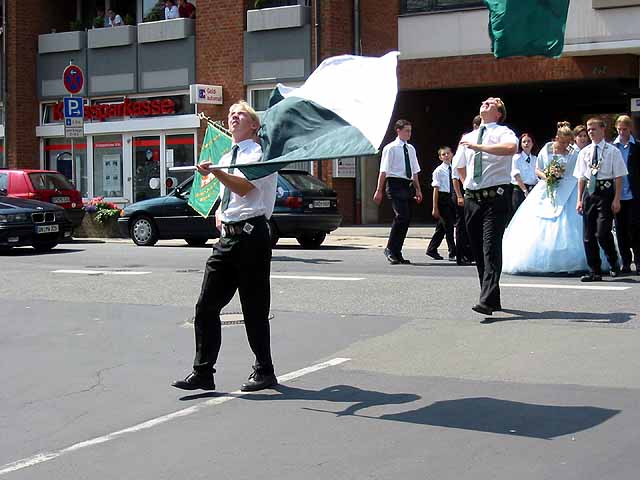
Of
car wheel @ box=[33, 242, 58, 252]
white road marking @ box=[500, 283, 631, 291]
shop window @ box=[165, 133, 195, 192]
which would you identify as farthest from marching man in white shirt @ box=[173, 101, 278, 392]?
shop window @ box=[165, 133, 195, 192]

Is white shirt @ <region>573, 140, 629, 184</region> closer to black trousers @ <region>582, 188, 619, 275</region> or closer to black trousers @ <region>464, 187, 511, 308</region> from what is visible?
black trousers @ <region>582, 188, 619, 275</region>

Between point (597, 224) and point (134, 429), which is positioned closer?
point (134, 429)

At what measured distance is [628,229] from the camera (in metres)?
13.0

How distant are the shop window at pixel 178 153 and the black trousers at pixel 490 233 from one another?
66.8 feet

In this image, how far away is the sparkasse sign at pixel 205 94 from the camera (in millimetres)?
27453

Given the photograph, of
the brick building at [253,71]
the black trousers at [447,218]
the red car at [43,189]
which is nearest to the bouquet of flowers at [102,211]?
the red car at [43,189]

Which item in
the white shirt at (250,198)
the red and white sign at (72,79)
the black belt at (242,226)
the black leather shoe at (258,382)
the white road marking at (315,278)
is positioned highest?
the red and white sign at (72,79)

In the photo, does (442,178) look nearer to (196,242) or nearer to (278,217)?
(278,217)

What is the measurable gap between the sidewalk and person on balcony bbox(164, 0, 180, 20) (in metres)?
7.92

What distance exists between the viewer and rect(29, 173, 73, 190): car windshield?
23.9m

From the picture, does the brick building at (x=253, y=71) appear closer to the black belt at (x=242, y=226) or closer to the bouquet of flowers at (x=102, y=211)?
the bouquet of flowers at (x=102, y=211)

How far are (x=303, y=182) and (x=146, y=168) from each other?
1136 centimetres

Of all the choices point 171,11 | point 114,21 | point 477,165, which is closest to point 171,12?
point 171,11

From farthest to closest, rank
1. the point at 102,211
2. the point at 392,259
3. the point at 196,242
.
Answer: the point at 102,211, the point at 196,242, the point at 392,259
